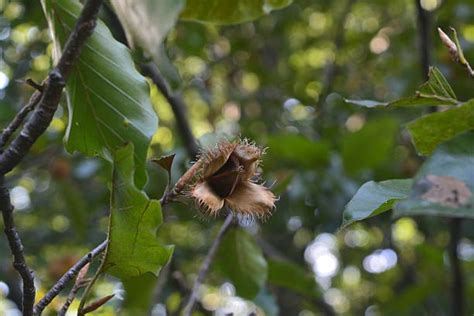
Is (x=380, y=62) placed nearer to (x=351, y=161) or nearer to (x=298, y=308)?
(x=298, y=308)

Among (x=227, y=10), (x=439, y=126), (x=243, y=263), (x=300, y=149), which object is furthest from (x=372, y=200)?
(x=300, y=149)

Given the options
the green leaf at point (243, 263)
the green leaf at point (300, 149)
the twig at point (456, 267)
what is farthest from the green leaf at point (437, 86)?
the green leaf at point (300, 149)

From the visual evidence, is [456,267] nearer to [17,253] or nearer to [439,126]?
[439,126]

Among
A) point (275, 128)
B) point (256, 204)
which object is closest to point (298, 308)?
point (275, 128)

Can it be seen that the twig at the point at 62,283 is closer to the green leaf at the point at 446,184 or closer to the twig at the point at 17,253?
the twig at the point at 17,253

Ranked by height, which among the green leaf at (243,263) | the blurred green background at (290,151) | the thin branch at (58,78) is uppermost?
the thin branch at (58,78)

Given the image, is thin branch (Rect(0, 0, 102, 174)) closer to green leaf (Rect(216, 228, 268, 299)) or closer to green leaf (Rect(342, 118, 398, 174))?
green leaf (Rect(216, 228, 268, 299))

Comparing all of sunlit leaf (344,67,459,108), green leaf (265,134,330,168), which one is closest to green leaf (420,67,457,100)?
sunlit leaf (344,67,459,108)
